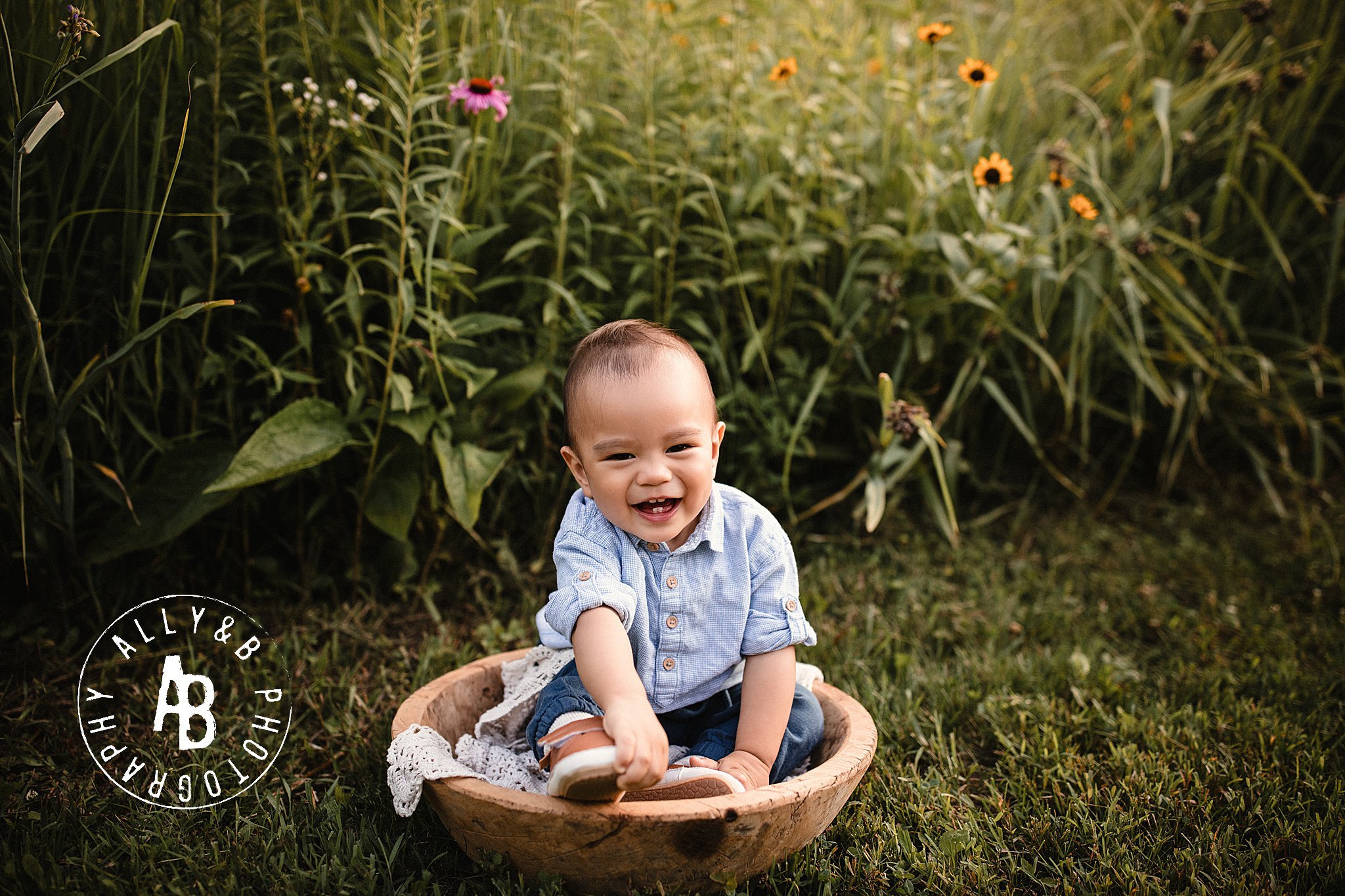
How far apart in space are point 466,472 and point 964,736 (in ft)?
3.79

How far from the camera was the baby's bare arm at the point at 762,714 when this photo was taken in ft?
4.91

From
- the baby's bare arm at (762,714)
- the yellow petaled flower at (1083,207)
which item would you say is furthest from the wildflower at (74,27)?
the yellow petaled flower at (1083,207)

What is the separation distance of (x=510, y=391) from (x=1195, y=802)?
5.11ft

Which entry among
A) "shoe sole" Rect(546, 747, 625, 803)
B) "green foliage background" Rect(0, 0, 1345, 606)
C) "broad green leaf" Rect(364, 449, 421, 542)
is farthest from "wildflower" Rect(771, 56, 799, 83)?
"shoe sole" Rect(546, 747, 625, 803)

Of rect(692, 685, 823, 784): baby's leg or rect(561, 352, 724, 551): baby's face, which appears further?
rect(692, 685, 823, 784): baby's leg

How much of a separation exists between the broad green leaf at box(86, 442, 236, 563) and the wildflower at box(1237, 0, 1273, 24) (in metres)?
3.09

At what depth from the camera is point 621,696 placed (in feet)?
4.40

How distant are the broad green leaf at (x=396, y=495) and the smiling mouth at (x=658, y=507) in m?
0.73

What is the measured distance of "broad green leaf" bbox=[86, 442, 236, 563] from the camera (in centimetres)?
194

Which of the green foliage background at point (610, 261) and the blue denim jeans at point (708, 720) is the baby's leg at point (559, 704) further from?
the green foliage background at point (610, 261)

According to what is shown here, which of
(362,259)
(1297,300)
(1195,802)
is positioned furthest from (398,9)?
(1297,300)

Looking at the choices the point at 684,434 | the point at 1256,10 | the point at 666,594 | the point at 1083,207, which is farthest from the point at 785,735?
the point at 1256,10

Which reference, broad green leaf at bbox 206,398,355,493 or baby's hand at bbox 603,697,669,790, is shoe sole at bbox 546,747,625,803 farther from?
broad green leaf at bbox 206,398,355,493

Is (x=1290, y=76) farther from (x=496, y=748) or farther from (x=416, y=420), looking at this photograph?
(x=496, y=748)
